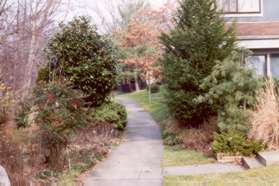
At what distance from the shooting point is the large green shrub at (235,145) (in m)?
9.58

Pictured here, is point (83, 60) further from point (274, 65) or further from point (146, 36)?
point (146, 36)

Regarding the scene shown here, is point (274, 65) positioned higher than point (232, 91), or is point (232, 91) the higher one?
point (274, 65)

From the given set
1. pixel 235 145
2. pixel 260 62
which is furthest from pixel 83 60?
pixel 260 62

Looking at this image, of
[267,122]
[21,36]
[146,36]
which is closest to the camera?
[267,122]

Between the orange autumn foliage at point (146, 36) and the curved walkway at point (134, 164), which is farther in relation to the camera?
the orange autumn foliage at point (146, 36)

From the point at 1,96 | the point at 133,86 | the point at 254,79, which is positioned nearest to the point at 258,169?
the point at 254,79

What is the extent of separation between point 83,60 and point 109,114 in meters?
1.93

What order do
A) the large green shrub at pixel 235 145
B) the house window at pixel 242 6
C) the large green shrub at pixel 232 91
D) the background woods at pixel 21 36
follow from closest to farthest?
the large green shrub at pixel 235 145
the large green shrub at pixel 232 91
the background woods at pixel 21 36
the house window at pixel 242 6

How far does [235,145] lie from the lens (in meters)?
9.68

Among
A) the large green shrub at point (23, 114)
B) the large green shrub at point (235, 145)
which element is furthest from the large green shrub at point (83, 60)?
the large green shrub at point (235, 145)

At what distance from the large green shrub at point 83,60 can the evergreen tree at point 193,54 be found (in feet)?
7.76

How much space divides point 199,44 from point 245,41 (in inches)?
131

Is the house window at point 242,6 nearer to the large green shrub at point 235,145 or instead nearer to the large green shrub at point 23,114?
the large green shrub at point 235,145

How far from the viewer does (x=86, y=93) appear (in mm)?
13539
